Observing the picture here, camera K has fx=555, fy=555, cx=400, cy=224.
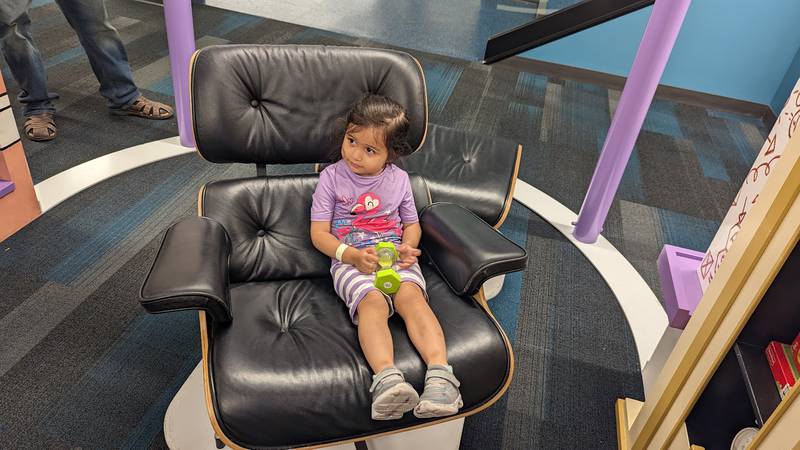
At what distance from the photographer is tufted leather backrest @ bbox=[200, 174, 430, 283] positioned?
140 centimetres

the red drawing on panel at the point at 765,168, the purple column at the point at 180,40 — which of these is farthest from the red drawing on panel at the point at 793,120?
the purple column at the point at 180,40

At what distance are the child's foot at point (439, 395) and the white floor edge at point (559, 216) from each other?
0.95 metres

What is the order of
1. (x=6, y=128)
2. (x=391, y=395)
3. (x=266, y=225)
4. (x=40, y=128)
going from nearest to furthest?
1. (x=391, y=395)
2. (x=266, y=225)
3. (x=6, y=128)
4. (x=40, y=128)

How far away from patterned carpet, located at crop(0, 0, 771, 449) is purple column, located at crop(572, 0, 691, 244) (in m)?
0.17

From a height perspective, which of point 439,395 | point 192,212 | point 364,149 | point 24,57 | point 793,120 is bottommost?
point 192,212

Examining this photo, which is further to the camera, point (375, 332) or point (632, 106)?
point (632, 106)

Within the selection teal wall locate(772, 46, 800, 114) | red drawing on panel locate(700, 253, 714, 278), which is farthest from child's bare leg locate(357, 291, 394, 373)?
teal wall locate(772, 46, 800, 114)

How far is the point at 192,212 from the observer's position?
7.12 feet

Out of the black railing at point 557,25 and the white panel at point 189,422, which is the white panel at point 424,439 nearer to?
the white panel at point 189,422

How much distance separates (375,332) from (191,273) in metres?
0.39

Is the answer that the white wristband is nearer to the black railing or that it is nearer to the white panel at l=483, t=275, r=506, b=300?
the white panel at l=483, t=275, r=506, b=300

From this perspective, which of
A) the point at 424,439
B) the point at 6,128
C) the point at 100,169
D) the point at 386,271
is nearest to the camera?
the point at 386,271

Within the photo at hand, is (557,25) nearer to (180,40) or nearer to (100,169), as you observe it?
(180,40)

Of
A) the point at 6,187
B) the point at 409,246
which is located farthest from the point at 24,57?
the point at 409,246
